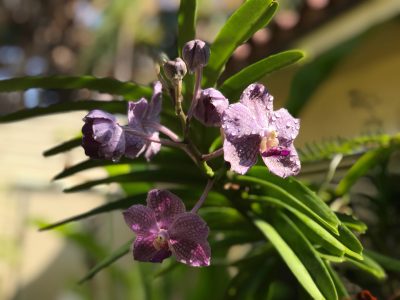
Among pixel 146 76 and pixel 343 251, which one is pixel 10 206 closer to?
pixel 146 76

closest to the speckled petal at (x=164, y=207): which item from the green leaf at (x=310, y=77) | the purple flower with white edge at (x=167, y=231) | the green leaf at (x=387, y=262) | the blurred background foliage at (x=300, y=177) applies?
the purple flower with white edge at (x=167, y=231)

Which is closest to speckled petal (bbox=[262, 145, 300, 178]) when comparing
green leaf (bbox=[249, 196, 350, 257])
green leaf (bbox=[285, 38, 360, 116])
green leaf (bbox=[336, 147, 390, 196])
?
green leaf (bbox=[249, 196, 350, 257])

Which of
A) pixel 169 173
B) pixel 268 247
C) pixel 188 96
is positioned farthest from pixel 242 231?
pixel 188 96

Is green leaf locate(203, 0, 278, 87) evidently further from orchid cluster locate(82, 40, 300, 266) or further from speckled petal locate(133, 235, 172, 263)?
speckled petal locate(133, 235, 172, 263)

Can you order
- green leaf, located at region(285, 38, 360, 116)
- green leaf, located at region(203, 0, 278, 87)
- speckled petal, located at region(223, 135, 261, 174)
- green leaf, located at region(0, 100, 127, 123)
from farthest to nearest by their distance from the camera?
1. green leaf, located at region(285, 38, 360, 116)
2. green leaf, located at region(0, 100, 127, 123)
3. green leaf, located at region(203, 0, 278, 87)
4. speckled petal, located at region(223, 135, 261, 174)

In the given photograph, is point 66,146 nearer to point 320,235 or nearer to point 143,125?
point 143,125

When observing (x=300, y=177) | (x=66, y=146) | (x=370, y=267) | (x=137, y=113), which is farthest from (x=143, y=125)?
(x=300, y=177)
